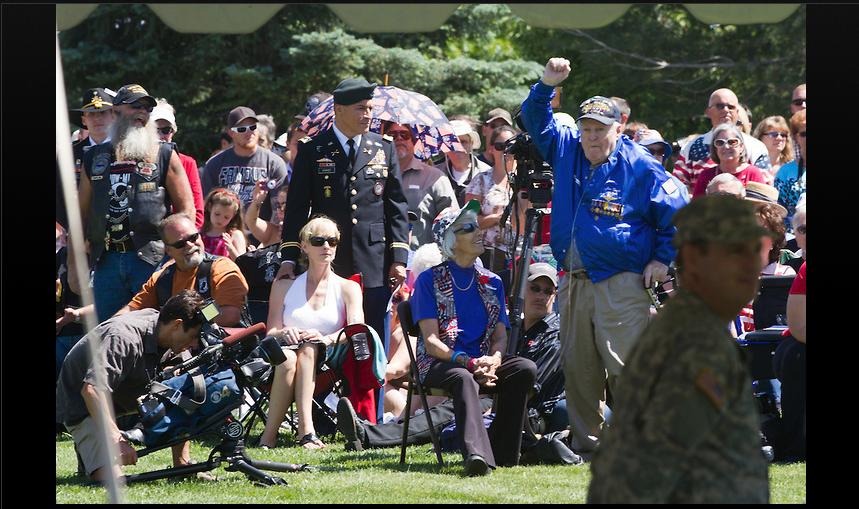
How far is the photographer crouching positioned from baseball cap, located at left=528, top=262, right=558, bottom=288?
7.21ft

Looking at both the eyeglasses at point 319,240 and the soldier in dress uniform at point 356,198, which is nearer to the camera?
the eyeglasses at point 319,240

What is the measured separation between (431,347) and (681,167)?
3.20 meters

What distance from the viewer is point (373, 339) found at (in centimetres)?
605

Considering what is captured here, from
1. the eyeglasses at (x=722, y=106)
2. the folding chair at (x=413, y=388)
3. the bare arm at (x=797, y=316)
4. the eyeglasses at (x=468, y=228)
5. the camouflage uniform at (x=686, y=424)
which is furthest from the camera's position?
the eyeglasses at (x=722, y=106)

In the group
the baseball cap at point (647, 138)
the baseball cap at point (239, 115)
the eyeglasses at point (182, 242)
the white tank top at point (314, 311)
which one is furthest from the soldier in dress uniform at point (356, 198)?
the baseball cap at point (647, 138)

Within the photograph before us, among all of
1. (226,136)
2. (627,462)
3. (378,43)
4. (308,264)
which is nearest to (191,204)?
(308,264)

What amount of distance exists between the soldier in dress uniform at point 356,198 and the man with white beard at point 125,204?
0.83 metres

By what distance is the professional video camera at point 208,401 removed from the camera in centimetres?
493

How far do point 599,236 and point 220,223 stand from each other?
3301mm

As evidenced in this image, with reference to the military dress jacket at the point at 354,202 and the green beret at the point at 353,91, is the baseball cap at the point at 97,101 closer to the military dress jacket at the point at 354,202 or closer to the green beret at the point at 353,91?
the military dress jacket at the point at 354,202

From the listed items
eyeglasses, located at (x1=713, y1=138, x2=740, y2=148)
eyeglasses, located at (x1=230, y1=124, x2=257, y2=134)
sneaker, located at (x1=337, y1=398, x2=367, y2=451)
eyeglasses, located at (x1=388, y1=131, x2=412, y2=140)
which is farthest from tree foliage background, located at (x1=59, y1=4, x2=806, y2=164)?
sneaker, located at (x1=337, y1=398, x2=367, y2=451)

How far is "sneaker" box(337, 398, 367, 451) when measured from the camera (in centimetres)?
593
